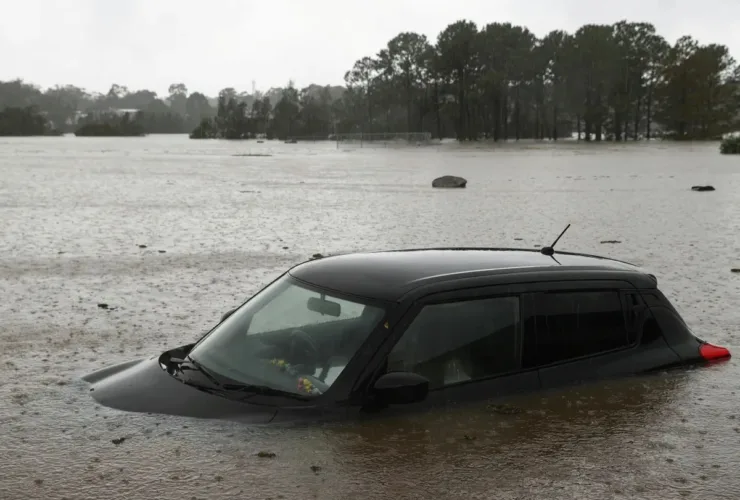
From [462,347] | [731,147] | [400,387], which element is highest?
[462,347]

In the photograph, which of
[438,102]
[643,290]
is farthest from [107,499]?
[438,102]

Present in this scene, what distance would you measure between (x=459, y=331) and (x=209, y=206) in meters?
19.3

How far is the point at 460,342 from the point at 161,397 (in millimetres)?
1898

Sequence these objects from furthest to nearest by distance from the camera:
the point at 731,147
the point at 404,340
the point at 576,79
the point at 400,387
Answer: the point at 576,79
the point at 731,147
the point at 404,340
the point at 400,387

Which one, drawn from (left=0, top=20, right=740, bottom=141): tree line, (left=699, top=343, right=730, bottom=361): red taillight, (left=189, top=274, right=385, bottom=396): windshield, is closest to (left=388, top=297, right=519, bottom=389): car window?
(left=189, top=274, right=385, bottom=396): windshield

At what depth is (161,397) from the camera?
17.8ft

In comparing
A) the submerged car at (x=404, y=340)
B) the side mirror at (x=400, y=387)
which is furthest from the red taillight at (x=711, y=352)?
the side mirror at (x=400, y=387)

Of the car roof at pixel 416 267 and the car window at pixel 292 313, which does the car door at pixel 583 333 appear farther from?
the car window at pixel 292 313

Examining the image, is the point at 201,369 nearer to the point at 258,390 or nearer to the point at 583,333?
the point at 258,390

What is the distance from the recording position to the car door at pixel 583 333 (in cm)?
554

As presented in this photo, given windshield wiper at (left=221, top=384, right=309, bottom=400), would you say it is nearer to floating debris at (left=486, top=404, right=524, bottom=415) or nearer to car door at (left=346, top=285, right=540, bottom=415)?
car door at (left=346, top=285, right=540, bottom=415)

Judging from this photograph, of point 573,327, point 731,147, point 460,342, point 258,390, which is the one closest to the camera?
point 258,390

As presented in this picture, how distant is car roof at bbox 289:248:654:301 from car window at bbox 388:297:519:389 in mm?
210

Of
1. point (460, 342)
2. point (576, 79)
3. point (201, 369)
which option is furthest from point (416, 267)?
point (576, 79)
